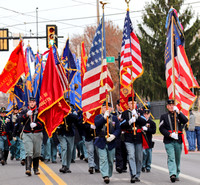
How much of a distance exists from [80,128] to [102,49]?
286cm

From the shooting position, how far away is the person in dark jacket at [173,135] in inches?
477

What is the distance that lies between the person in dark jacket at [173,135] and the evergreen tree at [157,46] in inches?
1339

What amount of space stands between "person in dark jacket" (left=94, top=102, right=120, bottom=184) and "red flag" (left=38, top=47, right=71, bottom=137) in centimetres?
206

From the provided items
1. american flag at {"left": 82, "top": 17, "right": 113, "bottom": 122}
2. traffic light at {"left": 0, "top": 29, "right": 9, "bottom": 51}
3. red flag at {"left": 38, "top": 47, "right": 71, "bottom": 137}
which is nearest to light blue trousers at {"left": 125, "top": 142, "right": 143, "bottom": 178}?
american flag at {"left": 82, "top": 17, "right": 113, "bottom": 122}

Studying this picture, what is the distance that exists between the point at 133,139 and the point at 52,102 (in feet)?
10.4

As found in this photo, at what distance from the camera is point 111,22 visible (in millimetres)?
67562

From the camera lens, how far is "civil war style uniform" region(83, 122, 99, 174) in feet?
46.3

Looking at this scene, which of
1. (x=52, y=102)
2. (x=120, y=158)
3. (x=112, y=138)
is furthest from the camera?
(x=52, y=102)

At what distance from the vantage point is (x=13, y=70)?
57.0 feet

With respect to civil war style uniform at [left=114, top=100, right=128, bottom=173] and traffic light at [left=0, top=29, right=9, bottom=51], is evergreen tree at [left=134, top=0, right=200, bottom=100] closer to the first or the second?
traffic light at [left=0, top=29, right=9, bottom=51]

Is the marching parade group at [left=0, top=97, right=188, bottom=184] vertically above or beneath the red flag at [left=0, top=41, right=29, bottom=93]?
beneath

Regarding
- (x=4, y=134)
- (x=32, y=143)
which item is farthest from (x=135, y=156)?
(x=4, y=134)

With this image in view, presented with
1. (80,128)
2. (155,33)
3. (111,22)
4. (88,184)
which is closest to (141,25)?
(155,33)

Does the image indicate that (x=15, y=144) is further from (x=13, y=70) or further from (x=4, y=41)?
(x=4, y=41)
